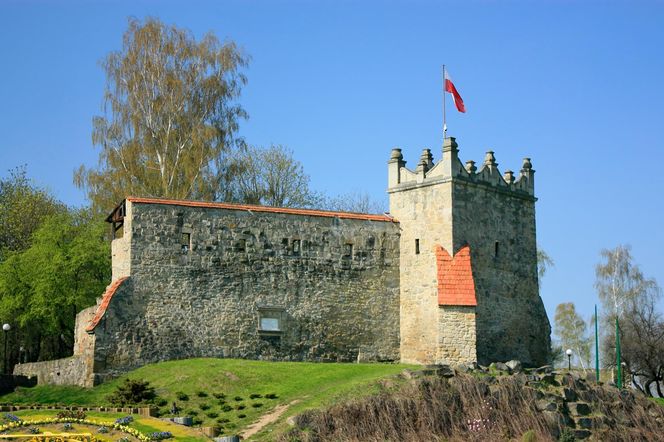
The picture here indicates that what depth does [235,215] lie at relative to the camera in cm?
3700

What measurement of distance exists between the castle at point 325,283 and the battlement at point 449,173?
5 cm

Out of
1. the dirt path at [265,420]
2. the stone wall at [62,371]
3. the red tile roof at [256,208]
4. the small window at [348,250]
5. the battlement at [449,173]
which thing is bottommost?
the dirt path at [265,420]

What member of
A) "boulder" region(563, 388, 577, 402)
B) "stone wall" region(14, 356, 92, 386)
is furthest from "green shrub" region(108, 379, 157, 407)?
"boulder" region(563, 388, 577, 402)

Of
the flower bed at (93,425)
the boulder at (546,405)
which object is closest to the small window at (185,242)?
the flower bed at (93,425)

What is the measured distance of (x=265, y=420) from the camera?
28.7m

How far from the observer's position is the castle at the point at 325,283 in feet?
116

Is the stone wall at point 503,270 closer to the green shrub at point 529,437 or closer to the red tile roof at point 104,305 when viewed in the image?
the green shrub at point 529,437

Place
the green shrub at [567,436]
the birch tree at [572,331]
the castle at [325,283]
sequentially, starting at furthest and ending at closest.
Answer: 1. the birch tree at [572,331]
2. the castle at [325,283]
3. the green shrub at [567,436]

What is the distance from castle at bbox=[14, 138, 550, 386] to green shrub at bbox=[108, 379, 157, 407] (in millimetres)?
2373

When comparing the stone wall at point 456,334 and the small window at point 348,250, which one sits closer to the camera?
the stone wall at point 456,334

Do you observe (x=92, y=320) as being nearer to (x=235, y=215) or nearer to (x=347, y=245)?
(x=235, y=215)

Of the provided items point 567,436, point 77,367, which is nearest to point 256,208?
point 77,367

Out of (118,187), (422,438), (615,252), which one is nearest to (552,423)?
(422,438)

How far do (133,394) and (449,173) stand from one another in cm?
1326
